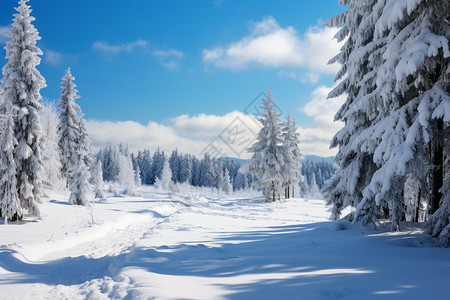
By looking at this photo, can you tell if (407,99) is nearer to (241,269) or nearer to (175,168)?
Result: (241,269)

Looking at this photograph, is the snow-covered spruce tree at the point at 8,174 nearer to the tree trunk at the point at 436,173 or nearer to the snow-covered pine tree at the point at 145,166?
the tree trunk at the point at 436,173

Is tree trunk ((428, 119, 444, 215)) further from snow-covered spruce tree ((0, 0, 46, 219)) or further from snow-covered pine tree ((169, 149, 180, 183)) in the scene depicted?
snow-covered pine tree ((169, 149, 180, 183))

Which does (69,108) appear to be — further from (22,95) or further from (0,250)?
(0,250)

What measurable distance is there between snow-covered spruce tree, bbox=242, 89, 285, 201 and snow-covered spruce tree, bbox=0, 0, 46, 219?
19946 millimetres

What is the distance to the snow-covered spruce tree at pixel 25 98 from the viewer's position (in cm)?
1511

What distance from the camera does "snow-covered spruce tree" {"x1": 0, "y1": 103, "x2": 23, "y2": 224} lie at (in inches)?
565

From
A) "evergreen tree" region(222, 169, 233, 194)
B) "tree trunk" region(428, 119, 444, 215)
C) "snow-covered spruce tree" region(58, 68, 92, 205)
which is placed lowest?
"evergreen tree" region(222, 169, 233, 194)

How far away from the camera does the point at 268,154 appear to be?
2939 cm

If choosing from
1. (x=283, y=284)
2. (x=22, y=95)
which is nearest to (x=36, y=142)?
(x=22, y=95)

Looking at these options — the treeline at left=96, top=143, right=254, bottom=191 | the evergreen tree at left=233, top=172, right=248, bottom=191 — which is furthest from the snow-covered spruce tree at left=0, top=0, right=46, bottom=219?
the evergreen tree at left=233, top=172, right=248, bottom=191

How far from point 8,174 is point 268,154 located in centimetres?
2217

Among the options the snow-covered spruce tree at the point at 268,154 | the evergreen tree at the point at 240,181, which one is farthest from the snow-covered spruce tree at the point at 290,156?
the evergreen tree at the point at 240,181

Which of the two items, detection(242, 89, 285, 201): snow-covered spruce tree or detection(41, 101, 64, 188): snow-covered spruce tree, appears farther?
detection(242, 89, 285, 201): snow-covered spruce tree

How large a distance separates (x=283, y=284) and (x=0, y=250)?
782 centimetres
